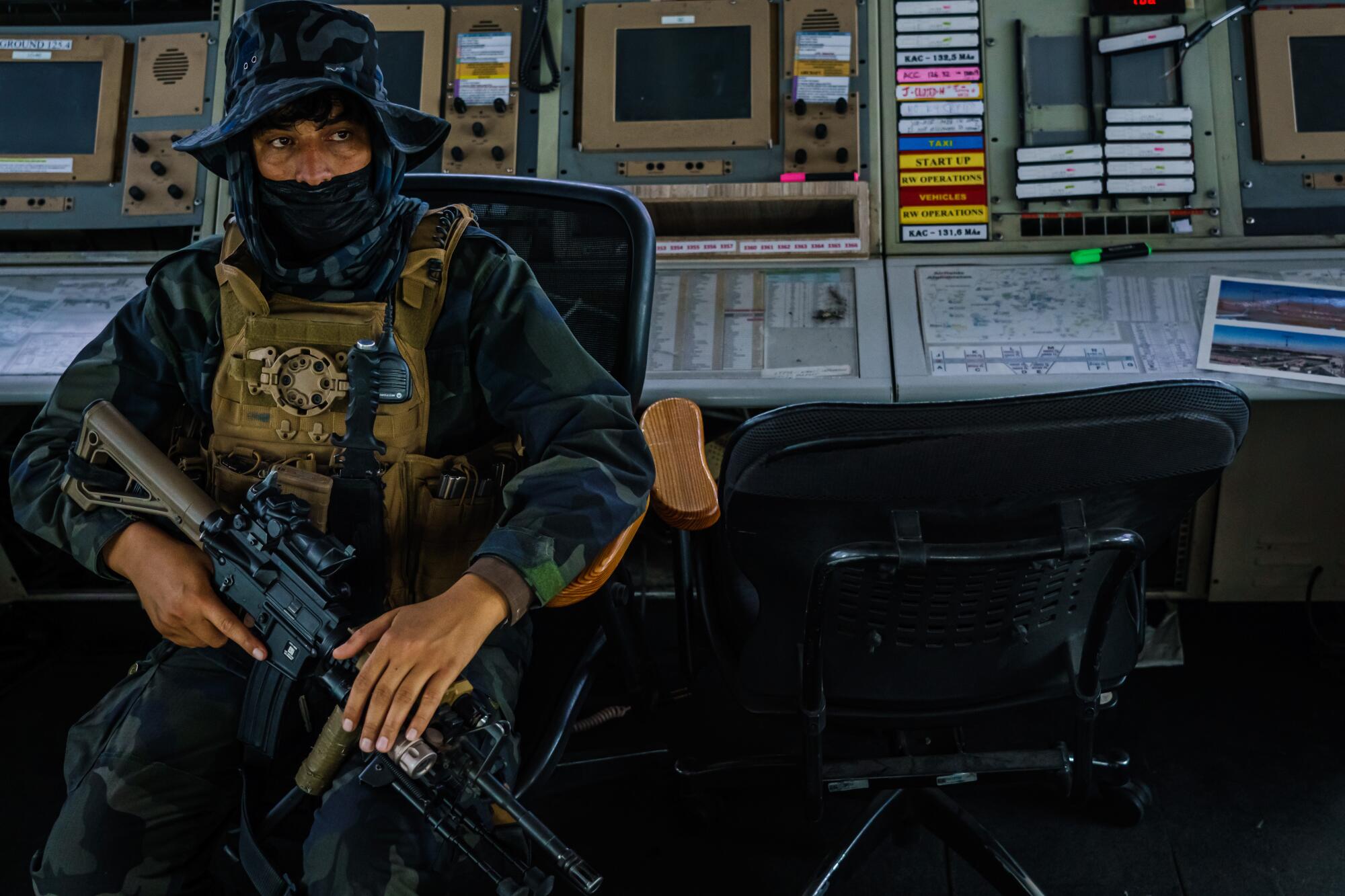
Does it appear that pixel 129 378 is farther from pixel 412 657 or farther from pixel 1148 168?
pixel 1148 168

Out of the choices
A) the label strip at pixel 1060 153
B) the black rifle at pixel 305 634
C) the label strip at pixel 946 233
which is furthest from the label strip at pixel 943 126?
the black rifle at pixel 305 634

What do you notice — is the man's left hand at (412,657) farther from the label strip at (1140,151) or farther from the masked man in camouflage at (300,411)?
the label strip at (1140,151)

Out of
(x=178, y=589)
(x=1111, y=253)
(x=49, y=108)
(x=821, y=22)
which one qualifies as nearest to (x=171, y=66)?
(x=49, y=108)

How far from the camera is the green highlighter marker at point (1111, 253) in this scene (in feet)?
6.53

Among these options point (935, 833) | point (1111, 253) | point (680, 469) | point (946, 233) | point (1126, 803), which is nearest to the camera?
point (680, 469)

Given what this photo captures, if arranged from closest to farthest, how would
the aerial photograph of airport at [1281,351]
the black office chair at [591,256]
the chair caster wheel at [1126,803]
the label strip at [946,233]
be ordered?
the black office chair at [591,256], the chair caster wheel at [1126,803], the aerial photograph of airport at [1281,351], the label strip at [946,233]

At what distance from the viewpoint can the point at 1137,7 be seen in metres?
2.12

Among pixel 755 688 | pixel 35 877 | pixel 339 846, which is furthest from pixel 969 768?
pixel 35 877

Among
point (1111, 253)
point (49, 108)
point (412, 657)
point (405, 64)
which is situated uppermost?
point (405, 64)

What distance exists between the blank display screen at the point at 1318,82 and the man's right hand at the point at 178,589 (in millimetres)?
2167

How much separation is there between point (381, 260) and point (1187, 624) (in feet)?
6.41

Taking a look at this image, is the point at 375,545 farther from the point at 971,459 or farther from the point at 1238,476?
the point at 1238,476

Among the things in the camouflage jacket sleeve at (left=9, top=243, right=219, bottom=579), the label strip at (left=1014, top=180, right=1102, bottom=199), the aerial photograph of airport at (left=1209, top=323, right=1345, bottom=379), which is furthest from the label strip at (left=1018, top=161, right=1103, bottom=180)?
the camouflage jacket sleeve at (left=9, top=243, right=219, bottom=579)

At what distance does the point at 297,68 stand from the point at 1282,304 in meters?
1.72
